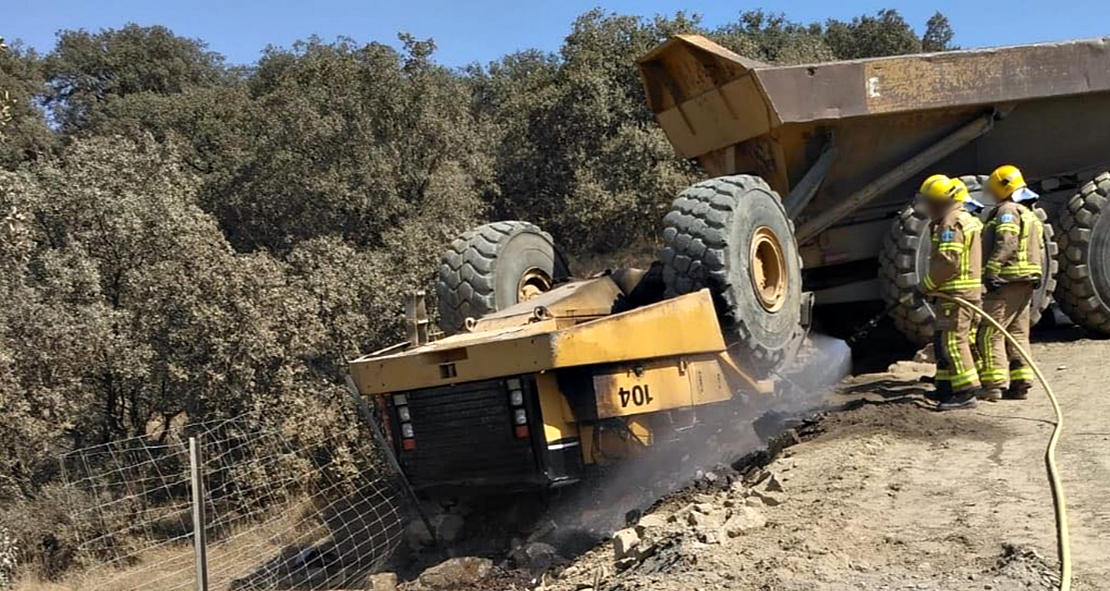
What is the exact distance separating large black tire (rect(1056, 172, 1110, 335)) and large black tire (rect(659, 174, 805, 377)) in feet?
10.7

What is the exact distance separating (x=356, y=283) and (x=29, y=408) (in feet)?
11.1

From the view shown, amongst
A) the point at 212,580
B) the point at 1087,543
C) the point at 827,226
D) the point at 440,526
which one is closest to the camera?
the point at 1087,543

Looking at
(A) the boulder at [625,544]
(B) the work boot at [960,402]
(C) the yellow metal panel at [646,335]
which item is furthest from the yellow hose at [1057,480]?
(A) the boulder at [625,544]

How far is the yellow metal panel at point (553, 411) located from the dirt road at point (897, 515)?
674 millimetres

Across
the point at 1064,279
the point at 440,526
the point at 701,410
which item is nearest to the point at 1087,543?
the point at 701,410

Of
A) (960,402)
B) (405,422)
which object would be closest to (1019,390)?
(960,402)

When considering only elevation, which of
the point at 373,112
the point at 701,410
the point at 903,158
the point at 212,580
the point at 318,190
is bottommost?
the point at 212,580

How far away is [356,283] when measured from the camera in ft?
38.6

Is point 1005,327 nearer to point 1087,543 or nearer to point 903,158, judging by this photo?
point 903,158

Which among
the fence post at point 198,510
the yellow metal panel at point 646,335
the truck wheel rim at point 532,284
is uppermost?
the truck wheel rim at point 532,284

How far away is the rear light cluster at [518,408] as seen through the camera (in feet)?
20.4

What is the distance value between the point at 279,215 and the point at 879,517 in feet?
40.9

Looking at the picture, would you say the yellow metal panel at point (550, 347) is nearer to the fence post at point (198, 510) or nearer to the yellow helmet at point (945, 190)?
A: the fence post at point (198, 510)

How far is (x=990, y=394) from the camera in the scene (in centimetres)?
738
